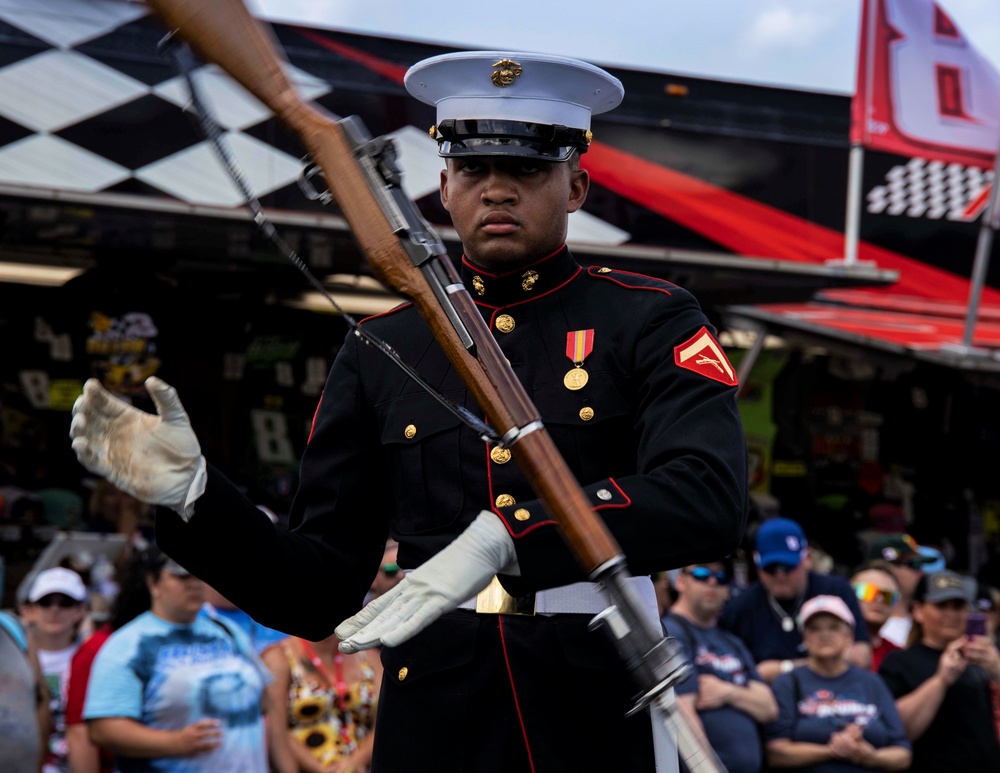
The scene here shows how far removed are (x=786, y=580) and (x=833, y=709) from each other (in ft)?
2.32

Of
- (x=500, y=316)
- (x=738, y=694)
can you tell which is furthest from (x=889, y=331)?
(x=500, y=316)

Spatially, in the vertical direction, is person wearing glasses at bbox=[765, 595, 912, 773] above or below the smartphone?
below

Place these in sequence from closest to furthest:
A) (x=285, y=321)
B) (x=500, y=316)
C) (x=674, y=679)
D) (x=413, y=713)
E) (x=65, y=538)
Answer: (x=674, y=679) → (x=413, y=713) → (x=500, y=316) → (x=65, y=538) → (x=285, y=321)

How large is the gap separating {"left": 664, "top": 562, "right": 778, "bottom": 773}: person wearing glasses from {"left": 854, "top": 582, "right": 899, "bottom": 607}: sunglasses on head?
52.1 inches

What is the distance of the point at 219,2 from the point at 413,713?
41.4 inches

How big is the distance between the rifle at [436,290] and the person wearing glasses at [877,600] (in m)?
5.34

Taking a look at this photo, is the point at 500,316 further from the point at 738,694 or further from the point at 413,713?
the point at 738,694

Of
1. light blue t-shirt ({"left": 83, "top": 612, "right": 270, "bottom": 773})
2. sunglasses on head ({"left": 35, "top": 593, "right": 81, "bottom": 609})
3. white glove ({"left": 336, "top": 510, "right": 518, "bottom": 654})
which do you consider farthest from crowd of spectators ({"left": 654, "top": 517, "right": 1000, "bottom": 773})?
white glove ({"left": 336, "top": 510, "right": 518, "bottom": 654})

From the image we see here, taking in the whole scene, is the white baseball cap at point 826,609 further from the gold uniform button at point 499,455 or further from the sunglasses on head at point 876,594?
the gold uniform button at point 499,455

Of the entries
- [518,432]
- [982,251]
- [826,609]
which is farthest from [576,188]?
[982,251]

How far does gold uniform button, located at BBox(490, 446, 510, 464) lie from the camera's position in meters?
2.16

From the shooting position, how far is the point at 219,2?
188 cm

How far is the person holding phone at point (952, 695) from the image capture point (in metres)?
5.98

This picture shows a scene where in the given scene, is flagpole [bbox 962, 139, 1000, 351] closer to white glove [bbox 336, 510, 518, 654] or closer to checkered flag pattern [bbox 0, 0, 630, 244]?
checkered flag pattern [bbox 0, 0, 630, 244]
